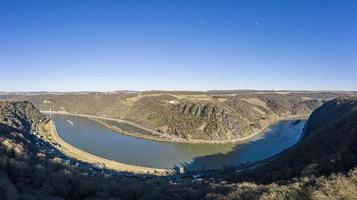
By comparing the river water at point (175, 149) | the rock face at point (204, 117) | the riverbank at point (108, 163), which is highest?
the rock face at point (204, 117)

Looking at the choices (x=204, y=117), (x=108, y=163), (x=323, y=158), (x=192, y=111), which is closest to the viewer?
(x=323, y=158)

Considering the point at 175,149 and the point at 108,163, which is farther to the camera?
the point at 175,149

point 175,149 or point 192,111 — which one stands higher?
point 192,111

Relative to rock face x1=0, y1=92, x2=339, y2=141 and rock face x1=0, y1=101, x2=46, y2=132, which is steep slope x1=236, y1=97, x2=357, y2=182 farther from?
rock face x1=0, y1=101, x2=46, y2=132

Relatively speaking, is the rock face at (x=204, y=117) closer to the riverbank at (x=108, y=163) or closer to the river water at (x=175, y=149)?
the river water at (x=175, y=149)

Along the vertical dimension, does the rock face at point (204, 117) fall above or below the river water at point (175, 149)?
above

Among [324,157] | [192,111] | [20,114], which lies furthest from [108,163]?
[20,114]

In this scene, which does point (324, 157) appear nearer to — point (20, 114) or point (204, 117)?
point (204, 117)

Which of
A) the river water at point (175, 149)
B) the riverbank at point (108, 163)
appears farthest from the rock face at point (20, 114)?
the riverbank at point (108, 163)
